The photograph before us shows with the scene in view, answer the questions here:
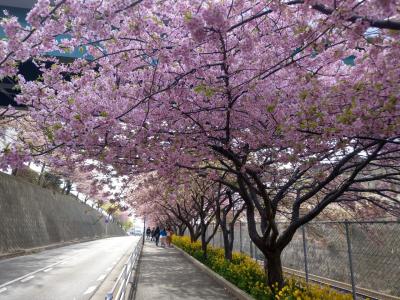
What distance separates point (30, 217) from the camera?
31.2 metres

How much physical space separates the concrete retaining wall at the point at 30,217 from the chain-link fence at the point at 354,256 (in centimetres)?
937

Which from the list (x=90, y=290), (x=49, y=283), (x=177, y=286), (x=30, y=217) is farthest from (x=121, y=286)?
(x=30, y=217)

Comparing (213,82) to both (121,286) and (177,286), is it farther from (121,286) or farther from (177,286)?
(177,286)

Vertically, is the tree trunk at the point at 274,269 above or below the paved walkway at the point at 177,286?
above

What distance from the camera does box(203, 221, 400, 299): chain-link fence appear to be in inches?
337

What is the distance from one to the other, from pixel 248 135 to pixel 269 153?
190cm

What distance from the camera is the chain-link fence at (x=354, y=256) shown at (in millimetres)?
8562

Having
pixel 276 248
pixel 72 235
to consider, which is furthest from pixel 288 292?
pixel 72 235

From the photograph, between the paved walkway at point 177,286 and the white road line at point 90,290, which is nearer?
the paved walkway at point 177,286

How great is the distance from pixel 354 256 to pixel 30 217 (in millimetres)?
28046

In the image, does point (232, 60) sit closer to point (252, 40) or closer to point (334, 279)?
point (252, 40)

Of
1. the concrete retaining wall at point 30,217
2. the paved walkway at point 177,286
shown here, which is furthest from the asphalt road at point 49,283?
the concrete retaining wall at point 30,217

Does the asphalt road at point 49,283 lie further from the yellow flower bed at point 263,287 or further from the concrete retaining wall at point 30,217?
the yellow flower bed at point 263,287

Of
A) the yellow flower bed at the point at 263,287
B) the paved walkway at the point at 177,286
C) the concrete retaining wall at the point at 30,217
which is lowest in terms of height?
the paved walkway at the point at 177,286
